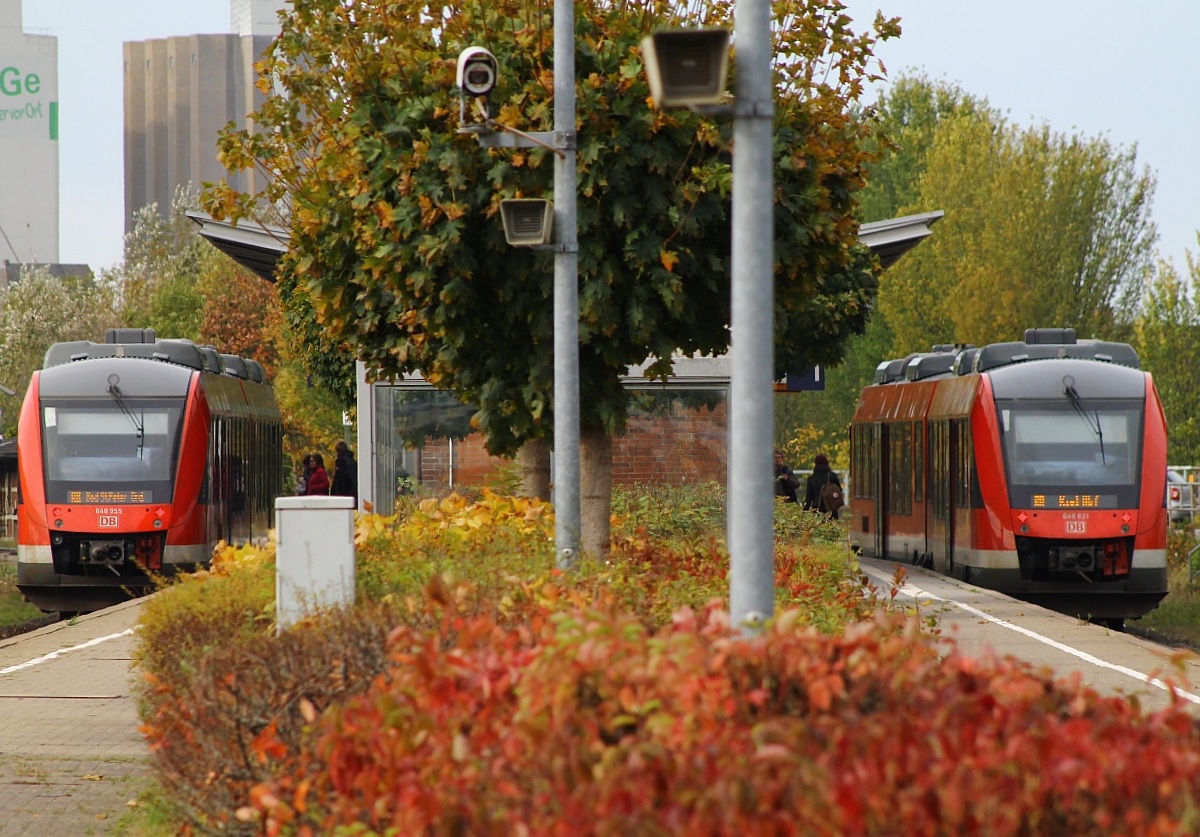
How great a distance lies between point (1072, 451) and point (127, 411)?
10.9 metres

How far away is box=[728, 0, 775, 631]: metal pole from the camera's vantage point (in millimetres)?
5738

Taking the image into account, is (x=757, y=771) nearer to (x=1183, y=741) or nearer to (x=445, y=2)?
(x=1183, y=741)

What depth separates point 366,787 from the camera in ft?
16.3

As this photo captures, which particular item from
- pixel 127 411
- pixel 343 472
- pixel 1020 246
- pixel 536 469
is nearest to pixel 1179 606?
pixel 536 469

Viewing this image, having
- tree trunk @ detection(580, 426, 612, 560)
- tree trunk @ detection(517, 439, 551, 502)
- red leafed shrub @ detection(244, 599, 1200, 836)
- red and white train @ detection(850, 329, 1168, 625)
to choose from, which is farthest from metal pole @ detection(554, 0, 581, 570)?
red and white train @ detection(850, 329, 1168, 625)

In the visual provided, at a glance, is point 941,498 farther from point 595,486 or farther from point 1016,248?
point 1016,248

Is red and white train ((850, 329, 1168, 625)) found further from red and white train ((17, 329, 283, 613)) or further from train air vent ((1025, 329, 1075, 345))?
red and white train ((17, 329, 283, 613))

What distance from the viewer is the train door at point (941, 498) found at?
21.2 m

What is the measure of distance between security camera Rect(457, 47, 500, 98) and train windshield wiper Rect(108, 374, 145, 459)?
12.0 meters

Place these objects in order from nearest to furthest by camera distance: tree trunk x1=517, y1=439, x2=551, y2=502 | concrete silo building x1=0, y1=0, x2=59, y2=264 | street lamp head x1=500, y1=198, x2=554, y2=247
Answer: street lamp head x1=500, y1=198, x2=554, y2=247, tree trunk x1=517, y1=439, x2=551, y2=502, concrete silo building x1=0, y1=0, x2=59, y2=264

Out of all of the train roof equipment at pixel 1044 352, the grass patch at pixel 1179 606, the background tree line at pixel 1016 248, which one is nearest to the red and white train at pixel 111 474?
the train roof equipment at pixel 1044 352

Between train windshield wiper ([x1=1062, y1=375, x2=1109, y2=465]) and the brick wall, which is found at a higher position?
train windshield wiper ([x1=1062, y1=375, x2=1109, y2=465])

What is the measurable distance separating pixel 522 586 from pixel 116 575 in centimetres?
1412

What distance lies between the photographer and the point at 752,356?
18.9ft
